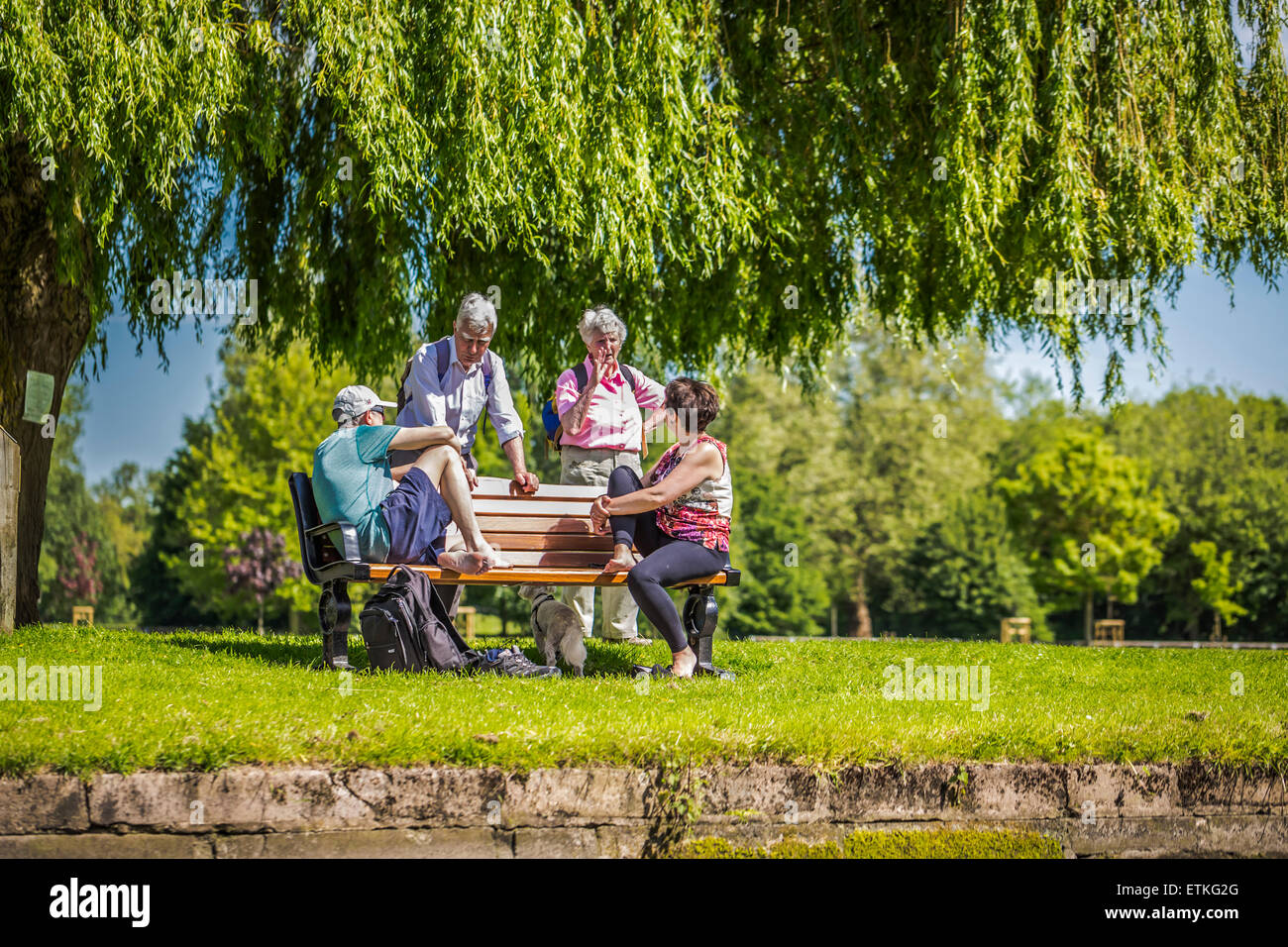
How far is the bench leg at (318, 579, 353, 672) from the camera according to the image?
6.55 metres

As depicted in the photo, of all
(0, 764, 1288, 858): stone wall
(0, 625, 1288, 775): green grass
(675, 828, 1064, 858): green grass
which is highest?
(0, 625, 1288, 775): green grass

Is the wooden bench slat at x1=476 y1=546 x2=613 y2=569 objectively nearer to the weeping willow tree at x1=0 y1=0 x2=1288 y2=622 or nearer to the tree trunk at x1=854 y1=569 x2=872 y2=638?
the weeping willow tree at x1=0 y1=0 x2=1288 y2=622

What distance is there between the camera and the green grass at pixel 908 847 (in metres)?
4.48

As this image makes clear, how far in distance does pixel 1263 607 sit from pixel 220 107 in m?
44.0

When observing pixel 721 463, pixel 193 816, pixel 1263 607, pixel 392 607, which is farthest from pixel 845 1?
pixel 1263 607

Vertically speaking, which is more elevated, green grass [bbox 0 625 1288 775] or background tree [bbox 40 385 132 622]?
background tree [bbox 40 385 132 622]

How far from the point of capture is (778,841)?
14.9 feet

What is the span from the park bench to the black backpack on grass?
3.7 inches

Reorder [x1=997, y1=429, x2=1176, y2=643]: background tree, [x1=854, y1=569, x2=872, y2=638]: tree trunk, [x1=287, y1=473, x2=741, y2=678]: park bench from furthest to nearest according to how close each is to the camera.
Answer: [x1=854, y1=569, x2=872, y2=638]: tree trunk, [x1=997, y1=429, x2=1176, y2=643]: background tree, [x1=287, y1=473, x2=741, y2=678]: park bench

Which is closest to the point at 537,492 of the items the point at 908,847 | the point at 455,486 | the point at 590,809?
the point at 455,486

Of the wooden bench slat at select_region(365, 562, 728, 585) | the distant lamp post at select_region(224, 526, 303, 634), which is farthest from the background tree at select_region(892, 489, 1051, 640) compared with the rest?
the wooden bench slat at select_region(365, 562, 728, 585)

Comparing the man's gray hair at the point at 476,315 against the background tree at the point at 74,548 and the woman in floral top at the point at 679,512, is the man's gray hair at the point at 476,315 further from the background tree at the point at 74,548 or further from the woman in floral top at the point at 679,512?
the background tree at the point at 74,548
